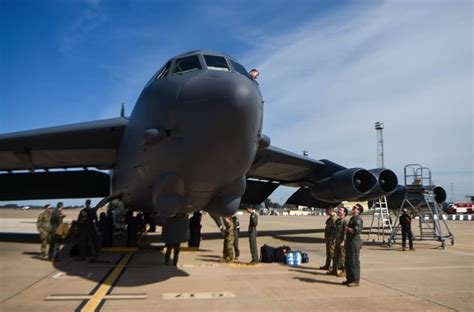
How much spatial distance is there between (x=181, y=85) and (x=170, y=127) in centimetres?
63

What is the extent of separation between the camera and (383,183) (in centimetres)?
1398

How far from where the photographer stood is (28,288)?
21.1ft

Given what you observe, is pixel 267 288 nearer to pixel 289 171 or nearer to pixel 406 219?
pixel 406 219

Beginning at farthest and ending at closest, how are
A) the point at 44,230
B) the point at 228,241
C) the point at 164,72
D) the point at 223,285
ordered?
1. the point at 44,230
2. the point at 228,241
3. the point at 164,72
4. the point at 223,285

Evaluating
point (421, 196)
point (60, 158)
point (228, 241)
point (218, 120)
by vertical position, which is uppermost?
point (60, 158)

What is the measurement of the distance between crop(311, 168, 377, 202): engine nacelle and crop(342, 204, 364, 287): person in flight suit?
5.46 m

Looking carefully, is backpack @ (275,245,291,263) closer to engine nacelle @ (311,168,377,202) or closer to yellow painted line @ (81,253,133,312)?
yellow painted line @ (81,253,133,312)

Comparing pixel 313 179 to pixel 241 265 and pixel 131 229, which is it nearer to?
pixel 131 229

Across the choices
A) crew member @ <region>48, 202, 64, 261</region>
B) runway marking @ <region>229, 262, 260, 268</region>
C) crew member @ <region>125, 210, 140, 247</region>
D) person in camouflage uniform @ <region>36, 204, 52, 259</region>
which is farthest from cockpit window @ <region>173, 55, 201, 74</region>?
crew member @ <region>125, 210, 140, 247</region>

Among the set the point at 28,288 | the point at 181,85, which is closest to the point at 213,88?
the point at 181,85

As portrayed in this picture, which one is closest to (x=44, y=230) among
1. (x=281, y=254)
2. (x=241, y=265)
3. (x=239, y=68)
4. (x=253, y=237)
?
(x=241, y=265)

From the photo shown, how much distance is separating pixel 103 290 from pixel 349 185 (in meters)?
8.72

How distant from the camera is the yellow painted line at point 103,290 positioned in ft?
17.3

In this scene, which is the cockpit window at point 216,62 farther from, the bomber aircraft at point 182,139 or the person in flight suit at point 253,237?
the person in flight suit at point 253,237
